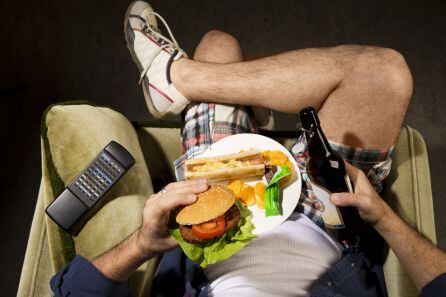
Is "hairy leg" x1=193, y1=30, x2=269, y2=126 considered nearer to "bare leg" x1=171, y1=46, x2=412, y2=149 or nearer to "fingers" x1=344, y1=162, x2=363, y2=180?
"bare leg" x1=171, y1=46, x2=412, y2=149

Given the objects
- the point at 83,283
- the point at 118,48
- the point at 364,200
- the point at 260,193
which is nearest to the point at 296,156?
the point at 260,193

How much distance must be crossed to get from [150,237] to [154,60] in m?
0.76

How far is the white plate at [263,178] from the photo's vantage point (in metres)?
1.18

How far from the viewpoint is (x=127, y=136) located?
135cm

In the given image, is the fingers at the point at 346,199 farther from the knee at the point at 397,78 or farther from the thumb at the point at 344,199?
the knee at the point at 397,78

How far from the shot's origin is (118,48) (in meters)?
2.31

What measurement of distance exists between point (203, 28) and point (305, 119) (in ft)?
4.51

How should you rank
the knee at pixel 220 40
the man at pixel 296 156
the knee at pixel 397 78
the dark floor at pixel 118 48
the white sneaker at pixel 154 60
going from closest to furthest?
the man at pixel 296 156, the knee at pixel 397 78, the white sneaker at pixel 154 60, the knee at pixel 220 40, the dark floor at pixel 118 48

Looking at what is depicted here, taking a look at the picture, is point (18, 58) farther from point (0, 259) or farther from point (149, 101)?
point (149, 101)

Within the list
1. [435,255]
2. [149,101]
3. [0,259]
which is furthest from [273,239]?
[0,259]

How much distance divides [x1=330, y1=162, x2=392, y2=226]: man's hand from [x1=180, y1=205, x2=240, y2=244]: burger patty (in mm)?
273

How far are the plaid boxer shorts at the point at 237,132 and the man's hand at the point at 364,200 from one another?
194mm

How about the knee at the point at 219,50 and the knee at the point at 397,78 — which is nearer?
the knee at the point at 397,78

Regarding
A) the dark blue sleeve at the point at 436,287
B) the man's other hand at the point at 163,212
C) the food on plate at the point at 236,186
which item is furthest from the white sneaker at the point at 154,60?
the dark blue sleeve at the point at 436,287
